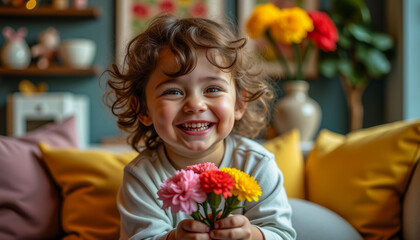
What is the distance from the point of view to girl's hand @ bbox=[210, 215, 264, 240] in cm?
73

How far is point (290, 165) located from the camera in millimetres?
1322

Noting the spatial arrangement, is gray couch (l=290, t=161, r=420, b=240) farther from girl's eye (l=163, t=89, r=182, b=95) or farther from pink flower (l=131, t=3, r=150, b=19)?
pink flower (l=131, t=3, r=150, b=19)

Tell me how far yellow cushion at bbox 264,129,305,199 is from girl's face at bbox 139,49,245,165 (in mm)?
452

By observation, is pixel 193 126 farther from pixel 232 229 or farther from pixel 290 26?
pixel 290 26

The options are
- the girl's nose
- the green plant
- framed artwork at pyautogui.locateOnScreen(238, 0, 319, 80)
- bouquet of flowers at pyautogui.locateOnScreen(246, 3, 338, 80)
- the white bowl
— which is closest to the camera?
the girl's nose

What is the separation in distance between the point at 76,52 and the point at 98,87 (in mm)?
345

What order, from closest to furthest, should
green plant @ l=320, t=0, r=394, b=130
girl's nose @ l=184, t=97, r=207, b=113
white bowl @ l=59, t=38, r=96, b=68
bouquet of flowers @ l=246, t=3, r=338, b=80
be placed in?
girl's nose @ l=184, t=97, r=207, b=113
bouquet of flowers @ l=246, t=3, r=338, b=80
green plant @ l=320, t=0, r=394, b=130
white bowl @ l=59, t=38, r=96, b=68

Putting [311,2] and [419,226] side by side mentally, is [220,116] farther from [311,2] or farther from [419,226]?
[311,2]

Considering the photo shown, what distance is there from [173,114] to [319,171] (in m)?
0.61

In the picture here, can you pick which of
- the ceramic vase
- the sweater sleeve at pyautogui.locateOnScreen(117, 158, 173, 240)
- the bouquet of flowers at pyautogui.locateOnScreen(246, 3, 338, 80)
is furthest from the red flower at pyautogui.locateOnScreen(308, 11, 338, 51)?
the ceramic vase

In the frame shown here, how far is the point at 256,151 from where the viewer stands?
1.02 metres

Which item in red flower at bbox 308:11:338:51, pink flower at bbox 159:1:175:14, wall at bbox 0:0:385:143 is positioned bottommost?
wall at bbox 0:0:385:143

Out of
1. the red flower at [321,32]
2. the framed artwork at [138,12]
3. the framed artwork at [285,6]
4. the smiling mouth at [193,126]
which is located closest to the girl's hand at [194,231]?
the smiling mouth at [193,126]

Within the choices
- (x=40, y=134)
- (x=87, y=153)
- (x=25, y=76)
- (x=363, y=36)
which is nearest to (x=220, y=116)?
(x=87, y=153)
